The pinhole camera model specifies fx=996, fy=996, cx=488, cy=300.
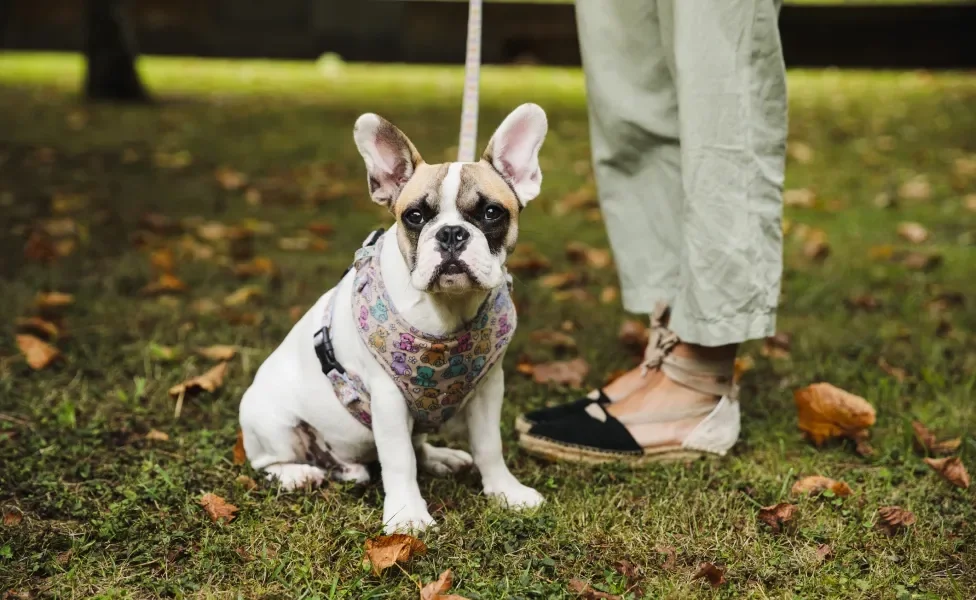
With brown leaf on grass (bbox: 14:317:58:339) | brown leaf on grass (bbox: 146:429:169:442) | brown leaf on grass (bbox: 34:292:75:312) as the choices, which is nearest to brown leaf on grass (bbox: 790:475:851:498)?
brown leaf on grass (bbox: 146:429:169:442)

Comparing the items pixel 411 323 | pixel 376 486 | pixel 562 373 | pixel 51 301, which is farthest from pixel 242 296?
pixel 411 323

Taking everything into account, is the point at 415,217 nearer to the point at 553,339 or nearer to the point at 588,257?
the point at 553,339

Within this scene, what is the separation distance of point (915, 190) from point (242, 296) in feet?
13.3

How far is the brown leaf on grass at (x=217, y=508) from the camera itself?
7.36 ft

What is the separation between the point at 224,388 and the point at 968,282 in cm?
312

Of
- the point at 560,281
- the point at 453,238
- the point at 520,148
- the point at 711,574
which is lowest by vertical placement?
the point at 560,281

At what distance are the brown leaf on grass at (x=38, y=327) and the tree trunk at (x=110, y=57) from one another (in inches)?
229

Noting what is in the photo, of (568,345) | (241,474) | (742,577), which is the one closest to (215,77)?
(568,345)

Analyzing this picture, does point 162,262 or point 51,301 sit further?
point 162,262

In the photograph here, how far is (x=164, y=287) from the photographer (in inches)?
155

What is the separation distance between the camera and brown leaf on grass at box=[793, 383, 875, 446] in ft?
8.75

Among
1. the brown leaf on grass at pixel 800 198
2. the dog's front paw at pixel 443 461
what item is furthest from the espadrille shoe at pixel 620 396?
the brown leaf on grass at pixel 800 198

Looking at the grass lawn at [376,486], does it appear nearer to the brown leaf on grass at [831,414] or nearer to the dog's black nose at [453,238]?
the brown leaf on grass at [831,414]

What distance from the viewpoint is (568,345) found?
11.5ft
